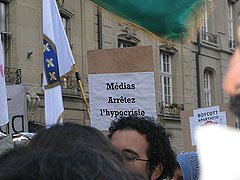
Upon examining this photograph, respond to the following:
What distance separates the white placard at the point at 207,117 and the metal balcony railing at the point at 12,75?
7.79 m

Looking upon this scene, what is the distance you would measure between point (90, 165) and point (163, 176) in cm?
166

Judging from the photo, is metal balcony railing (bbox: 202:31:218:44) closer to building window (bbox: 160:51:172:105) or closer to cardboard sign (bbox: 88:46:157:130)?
building window (bbox: 160:51:172:105)

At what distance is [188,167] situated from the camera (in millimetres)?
2484

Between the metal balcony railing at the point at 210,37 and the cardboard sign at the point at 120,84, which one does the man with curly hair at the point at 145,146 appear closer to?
the cardboard sign at the point at 120,84

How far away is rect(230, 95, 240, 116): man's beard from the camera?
0.59 metres

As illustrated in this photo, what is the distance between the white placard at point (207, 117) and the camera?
187 inches

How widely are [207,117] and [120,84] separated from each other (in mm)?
1174

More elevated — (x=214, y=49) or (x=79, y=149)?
(x=214, y=49)

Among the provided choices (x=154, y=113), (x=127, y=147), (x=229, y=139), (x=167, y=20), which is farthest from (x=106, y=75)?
(x=229, y=139)

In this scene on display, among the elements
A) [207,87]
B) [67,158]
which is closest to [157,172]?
[67,158]

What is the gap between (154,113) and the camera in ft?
13.1

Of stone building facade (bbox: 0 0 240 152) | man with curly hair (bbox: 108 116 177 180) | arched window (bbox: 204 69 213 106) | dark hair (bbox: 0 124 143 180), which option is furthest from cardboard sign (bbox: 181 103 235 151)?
arched window (bbox: 204 69 213 106)

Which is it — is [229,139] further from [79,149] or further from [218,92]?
[218,92]

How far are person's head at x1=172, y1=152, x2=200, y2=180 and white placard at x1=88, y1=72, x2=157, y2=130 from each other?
4.85 ft
